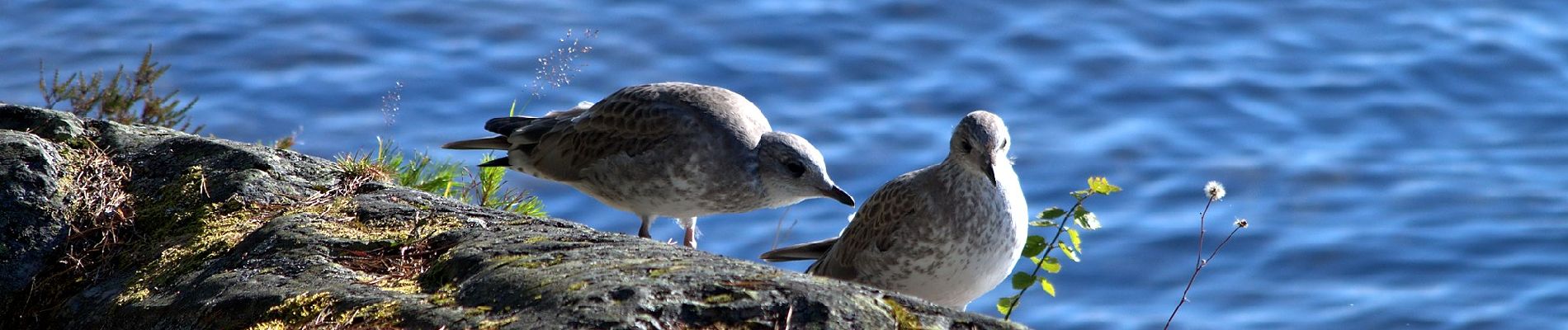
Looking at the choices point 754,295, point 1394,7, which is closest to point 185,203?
point 754,295

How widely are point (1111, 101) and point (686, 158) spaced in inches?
290

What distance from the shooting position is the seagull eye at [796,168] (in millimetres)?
7444

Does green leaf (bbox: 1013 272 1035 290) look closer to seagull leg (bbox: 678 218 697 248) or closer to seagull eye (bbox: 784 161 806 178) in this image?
seagull eye (bbox: 784 161 806 178)

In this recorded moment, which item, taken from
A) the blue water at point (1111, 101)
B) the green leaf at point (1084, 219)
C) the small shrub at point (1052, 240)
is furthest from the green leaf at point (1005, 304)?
the blue water at point (1111, 101)

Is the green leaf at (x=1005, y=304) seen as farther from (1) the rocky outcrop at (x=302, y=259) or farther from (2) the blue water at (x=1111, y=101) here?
(2) the blue water at (x=1111, y=101)

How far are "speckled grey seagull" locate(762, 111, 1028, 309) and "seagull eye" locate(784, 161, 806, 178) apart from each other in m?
0.64

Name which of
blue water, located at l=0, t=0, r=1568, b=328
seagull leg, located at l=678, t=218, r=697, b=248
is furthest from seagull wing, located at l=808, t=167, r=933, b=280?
blue water, located at l=0, t=0, r=1568, b=328

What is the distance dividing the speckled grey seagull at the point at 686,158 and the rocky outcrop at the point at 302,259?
2.37m

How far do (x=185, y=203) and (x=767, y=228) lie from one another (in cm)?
767

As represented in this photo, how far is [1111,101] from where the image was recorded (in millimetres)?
14172

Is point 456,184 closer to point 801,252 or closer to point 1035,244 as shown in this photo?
point 801,252

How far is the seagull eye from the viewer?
24.4 ft

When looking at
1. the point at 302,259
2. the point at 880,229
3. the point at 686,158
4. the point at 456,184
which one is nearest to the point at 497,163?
the point at 456,184

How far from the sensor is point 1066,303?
459 inches
